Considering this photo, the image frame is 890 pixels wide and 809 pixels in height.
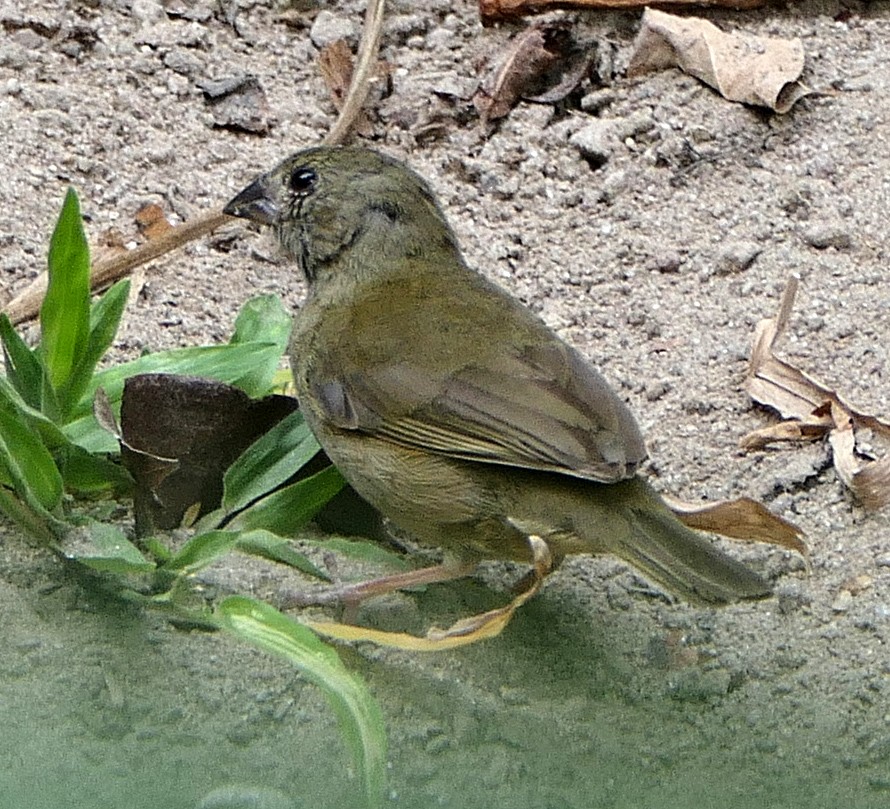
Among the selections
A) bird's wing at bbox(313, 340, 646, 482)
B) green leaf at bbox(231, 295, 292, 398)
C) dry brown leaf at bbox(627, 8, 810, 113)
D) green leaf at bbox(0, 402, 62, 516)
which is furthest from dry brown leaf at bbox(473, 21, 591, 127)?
green leaf at bbox(0, 402, 62, 516)

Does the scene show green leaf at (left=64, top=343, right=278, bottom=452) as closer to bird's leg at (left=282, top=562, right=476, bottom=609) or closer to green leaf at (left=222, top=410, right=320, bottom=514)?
green leaf at (left=222, top=410, right=320, bottom=514)

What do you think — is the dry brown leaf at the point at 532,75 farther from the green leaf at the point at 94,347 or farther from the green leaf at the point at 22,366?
the green leaf at the point at 22,366

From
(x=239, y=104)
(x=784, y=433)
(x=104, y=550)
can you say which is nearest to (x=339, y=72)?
(x=239, y=104)

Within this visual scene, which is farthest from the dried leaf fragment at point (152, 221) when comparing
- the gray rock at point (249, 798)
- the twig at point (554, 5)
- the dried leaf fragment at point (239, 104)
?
the gray rock at point (249, 798)

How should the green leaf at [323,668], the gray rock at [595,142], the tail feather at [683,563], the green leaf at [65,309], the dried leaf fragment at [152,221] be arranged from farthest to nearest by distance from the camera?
the gray rock at [595,142], the dried leaf fragment at [152,221], the green leaf at [65,309], the tail feather at [683,563], the green leaf at [323,668]

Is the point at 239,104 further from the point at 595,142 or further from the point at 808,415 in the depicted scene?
the point at 808,415

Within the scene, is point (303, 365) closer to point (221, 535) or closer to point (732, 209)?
point (221, 535)
